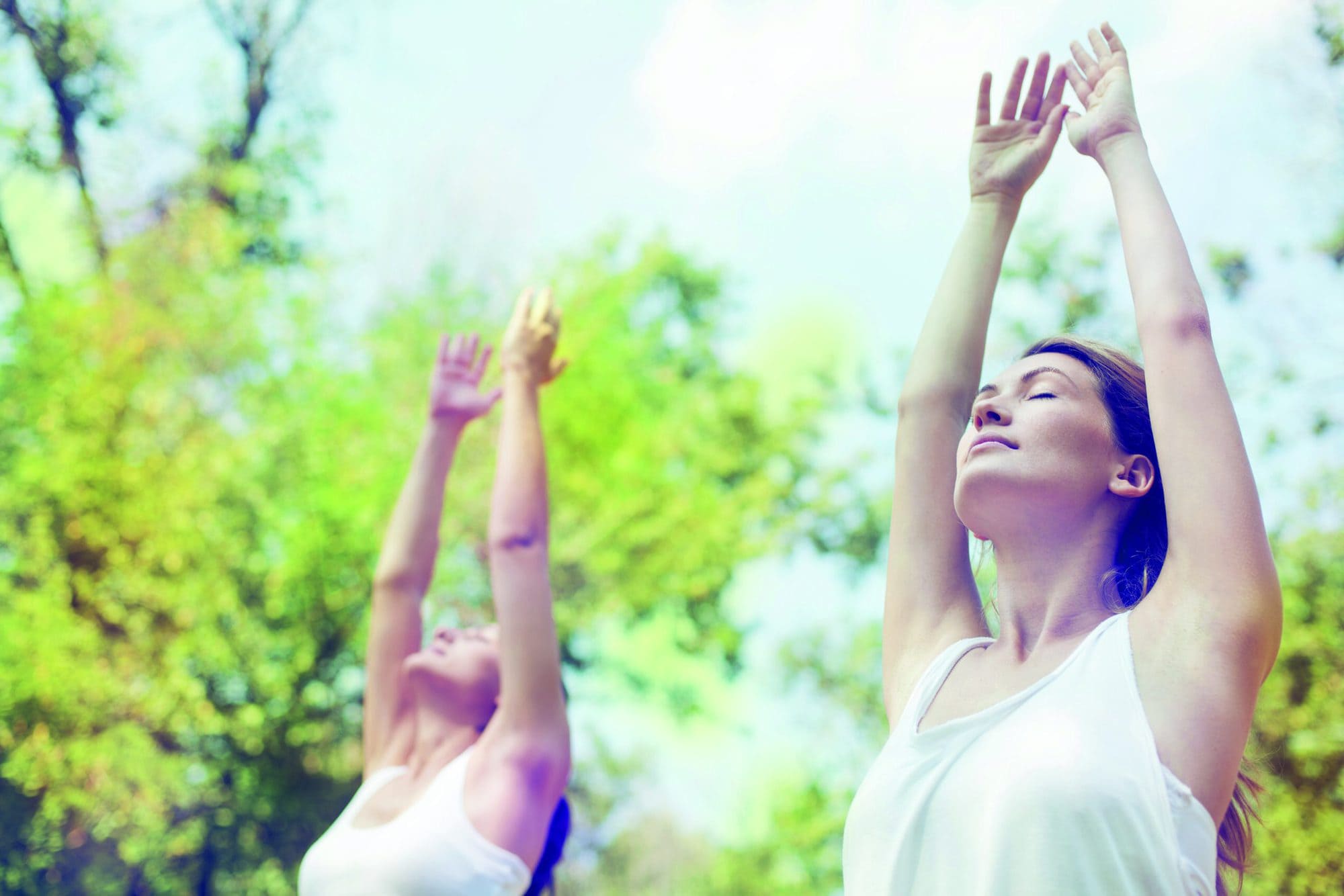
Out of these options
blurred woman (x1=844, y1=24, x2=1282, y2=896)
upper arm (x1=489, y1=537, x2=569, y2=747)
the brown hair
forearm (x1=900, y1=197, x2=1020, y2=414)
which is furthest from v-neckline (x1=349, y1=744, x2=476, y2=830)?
the brown hair

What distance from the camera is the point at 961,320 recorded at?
145cm

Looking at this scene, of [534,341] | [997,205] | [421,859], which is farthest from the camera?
[534,341]

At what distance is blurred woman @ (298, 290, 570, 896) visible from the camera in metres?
1.85

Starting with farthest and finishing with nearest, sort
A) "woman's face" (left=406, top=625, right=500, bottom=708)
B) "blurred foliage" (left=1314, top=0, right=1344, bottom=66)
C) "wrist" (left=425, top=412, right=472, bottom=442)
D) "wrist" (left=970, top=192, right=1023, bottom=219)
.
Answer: "blurred foliage" (left=1314, top=0, right=1344, bottom=66) → "wrist" (left=425, top=412, right=472, bottom=442) → "woman's face" (left=406, top=625, right=500, bottom=708) → "wrist" (left=970, top=192, right=1023, bottom=219)

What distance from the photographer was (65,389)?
601 centimetres

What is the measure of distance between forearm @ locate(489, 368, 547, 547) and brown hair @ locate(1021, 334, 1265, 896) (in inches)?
44.2

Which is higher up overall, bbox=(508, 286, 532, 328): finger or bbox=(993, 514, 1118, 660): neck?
bbox=(508, 286, 532, 328): finger

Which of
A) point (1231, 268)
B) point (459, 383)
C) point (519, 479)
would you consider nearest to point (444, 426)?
point (459, 383)

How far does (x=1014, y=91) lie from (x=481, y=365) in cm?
147

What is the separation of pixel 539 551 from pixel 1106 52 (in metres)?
1.27

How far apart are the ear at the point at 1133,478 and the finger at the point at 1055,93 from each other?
61 cm

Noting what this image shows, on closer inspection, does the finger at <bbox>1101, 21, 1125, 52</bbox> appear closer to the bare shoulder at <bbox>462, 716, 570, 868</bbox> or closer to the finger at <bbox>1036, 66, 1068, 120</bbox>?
the finger at <bbox>1036, 66, 1068, 120</bbox>

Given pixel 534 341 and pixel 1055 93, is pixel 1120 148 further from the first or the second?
pixel 534 341

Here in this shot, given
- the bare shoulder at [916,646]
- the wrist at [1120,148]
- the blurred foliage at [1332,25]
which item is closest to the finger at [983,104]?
the wrist at [1120,148]
